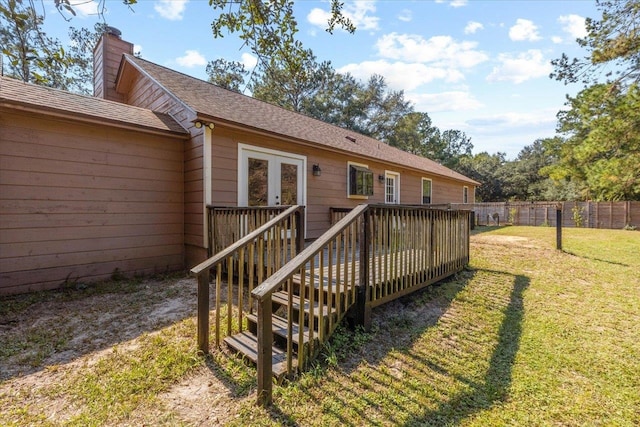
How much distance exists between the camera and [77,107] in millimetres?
4746

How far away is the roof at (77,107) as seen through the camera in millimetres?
4199

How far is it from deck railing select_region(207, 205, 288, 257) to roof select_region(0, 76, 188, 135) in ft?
6.09

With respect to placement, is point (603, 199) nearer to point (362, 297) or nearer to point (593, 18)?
point (593, 18)

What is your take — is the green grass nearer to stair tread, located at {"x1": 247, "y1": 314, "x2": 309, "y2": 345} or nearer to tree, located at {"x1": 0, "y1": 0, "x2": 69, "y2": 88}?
stair tread, located at {"x1": 247, "y1": 314, "x2": 309, "y2": 345}

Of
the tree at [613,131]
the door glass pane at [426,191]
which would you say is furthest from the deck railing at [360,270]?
the door glass pane at [426,191]

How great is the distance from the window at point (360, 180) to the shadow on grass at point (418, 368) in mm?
4707

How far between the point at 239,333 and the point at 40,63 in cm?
270

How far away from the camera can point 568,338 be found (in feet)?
10.3

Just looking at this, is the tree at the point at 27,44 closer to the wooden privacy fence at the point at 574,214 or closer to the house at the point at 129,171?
the house at the point at 129,171

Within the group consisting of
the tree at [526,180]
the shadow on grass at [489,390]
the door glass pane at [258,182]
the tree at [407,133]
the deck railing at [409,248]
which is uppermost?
the tree at [407,133]

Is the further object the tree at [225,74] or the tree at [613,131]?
the tree at [225,74]

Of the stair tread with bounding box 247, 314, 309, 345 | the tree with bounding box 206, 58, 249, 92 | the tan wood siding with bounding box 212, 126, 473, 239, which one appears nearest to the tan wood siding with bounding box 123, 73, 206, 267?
the tan wood siding with bounding box 212, 126, 473, 239

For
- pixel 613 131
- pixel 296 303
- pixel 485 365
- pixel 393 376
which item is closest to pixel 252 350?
pixel 296 303

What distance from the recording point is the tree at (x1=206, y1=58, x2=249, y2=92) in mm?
19281
